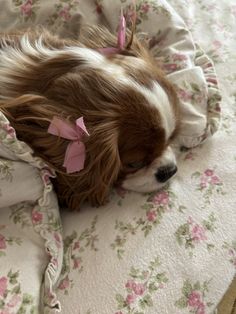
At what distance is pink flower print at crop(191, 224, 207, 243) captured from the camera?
111 centimetres

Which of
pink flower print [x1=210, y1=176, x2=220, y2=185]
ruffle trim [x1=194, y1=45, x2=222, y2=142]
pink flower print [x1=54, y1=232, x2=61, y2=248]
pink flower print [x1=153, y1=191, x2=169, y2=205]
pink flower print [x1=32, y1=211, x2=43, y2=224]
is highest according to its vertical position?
ruffle trim [x1=194, y1=45, x2=222, y2=142]

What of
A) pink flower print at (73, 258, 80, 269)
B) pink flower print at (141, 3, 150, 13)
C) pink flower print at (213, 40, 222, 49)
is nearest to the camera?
pink flower print at (73, 258, 80, 269)

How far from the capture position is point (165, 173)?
1154mm

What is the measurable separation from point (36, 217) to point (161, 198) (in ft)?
1.01

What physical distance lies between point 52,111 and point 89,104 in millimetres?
81

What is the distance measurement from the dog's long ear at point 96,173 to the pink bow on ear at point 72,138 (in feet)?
0.07

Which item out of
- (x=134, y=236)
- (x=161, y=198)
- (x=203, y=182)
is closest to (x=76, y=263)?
(x=134, y=236)

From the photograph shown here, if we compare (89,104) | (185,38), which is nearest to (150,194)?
(89,104)

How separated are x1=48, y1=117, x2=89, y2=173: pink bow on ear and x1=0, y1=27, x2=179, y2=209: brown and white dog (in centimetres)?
2

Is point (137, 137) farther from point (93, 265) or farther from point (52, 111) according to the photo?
point (93, 265)

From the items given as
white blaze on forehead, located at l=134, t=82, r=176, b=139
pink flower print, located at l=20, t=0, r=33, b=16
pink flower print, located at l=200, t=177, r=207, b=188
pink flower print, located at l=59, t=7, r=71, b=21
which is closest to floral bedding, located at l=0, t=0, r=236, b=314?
pink flower print, located at l=200, t=177, r=207, b=188

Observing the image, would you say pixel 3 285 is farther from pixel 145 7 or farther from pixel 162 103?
pixel 145 7

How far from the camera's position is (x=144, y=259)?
1.06 m

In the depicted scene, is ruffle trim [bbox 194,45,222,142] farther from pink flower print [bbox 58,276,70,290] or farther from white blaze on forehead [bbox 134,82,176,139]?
pink flower print [bbox 58,276,70,290]
